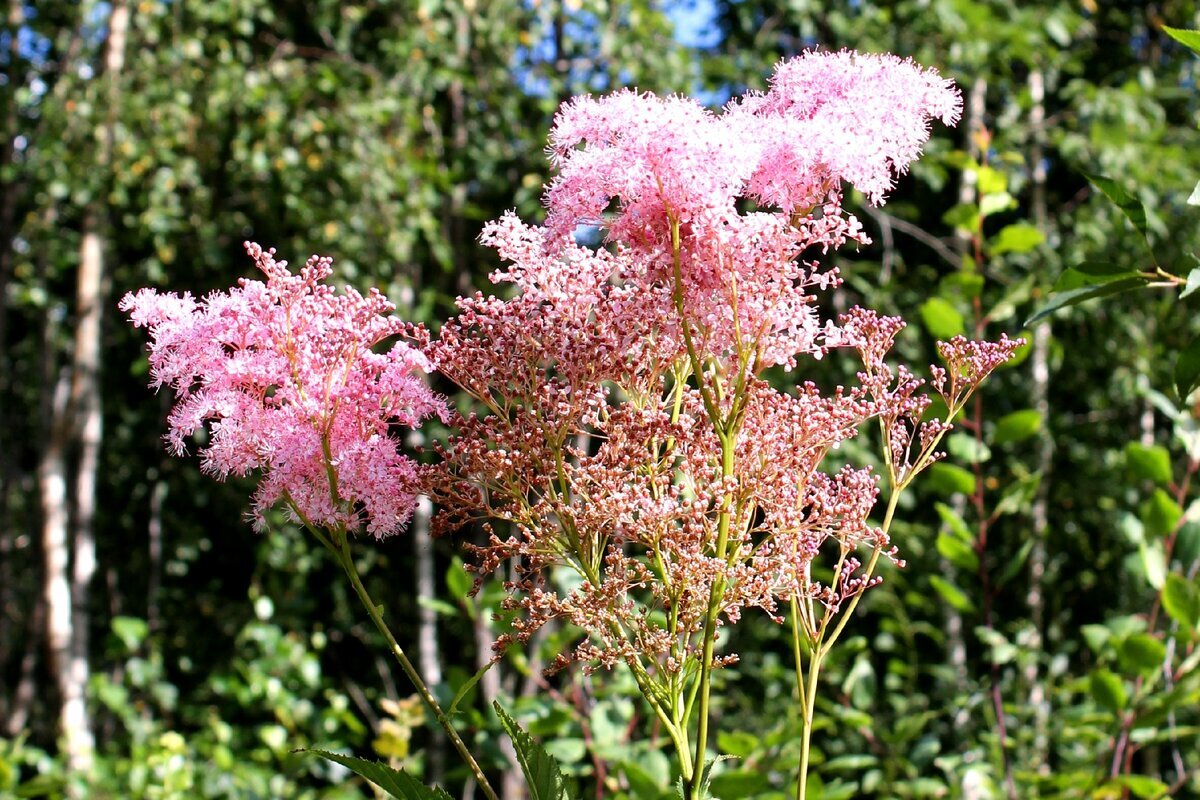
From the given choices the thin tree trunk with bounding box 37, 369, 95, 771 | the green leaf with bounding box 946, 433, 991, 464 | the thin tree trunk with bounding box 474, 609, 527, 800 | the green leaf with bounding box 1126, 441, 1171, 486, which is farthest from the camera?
the thin tree trunk with bounding box 37, 369, 95, 771

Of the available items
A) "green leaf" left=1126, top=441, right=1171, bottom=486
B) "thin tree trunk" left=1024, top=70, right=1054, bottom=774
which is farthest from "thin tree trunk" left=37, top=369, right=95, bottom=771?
"green leaf" left=1126, top=441, right=1171, bottom=486

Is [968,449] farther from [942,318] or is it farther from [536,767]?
[536,767]

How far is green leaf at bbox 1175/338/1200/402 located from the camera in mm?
753

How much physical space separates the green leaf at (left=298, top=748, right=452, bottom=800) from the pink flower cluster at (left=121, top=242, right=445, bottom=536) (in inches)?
5.2

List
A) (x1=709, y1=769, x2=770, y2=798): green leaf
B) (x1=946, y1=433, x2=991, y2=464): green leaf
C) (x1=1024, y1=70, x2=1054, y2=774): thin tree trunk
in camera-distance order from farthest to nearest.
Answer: (x1=1024, y1=70, x2=1054, y2=774): thin tree trunk < (x1=946, y1=433, x2=991, y2=464): green leaf < (x1=709, y1=769, x2=770, y2=798): green leaf

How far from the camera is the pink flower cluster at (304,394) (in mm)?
683

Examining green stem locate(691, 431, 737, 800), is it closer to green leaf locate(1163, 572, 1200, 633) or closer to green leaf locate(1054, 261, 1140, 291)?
green leaf locate(1054, 261, 1140, 291)

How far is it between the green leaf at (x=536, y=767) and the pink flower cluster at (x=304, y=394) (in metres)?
0.14

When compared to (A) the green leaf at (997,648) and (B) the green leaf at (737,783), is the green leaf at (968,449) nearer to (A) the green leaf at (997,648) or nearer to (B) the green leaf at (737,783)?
(A) the green leaf at (997,648)

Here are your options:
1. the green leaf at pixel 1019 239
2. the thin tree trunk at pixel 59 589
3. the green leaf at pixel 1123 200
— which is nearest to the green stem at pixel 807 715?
the green leaf at pixel 1123 200

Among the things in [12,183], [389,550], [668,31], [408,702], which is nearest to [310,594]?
[389,550]

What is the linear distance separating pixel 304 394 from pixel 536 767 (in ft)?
0.86

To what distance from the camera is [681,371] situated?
28.9 inches

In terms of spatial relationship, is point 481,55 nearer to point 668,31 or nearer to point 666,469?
point 668,31
